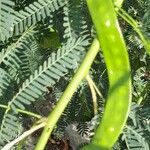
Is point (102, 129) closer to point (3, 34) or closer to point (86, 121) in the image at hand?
point (3, 34)

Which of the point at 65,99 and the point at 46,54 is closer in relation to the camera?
the point at 65,99

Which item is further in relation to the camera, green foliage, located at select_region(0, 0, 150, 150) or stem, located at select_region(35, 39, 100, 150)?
green foliage, located at select_region(0, 0, 150, 150)

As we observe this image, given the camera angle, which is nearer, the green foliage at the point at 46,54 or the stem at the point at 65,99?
the stem at the point at 65,99

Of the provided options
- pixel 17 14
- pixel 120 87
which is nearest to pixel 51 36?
pixel 17 14

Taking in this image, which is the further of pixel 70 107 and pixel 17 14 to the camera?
pixel 70 107

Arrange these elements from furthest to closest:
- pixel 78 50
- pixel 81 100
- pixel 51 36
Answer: pixel 81 100
pixel 51 36
pixel 78 50

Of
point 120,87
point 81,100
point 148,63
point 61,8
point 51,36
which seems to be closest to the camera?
point 120,87

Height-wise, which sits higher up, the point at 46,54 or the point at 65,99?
the point at 46,54

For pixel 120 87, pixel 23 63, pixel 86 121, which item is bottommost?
pixel 86 121
